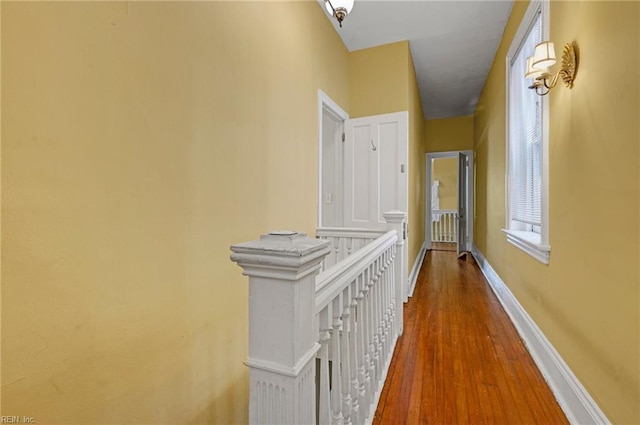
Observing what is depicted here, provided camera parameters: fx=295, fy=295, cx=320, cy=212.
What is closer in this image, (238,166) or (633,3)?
(633,3)

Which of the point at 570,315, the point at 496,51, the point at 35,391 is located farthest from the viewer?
the point at 496,51

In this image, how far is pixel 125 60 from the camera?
44.6 inches

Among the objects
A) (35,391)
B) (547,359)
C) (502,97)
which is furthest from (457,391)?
(502,97)

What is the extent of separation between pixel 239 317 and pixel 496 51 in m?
4.14

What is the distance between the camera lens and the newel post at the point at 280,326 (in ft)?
2.15

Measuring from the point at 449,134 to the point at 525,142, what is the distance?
Result: 3.84 meters

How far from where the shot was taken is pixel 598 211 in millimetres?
1332

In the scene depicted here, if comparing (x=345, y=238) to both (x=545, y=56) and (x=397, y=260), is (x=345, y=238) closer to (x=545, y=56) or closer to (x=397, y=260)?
(x=397, y=260)

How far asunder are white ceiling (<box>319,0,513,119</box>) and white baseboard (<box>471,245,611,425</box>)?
276 cm

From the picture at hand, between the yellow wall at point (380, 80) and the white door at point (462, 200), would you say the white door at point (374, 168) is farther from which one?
the white door at point (462, 200)

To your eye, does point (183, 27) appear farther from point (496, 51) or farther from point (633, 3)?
point (496, 51)

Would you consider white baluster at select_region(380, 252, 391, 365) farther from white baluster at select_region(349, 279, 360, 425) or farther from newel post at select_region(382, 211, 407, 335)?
white baluster at select_region(349, 279, 360, 425)

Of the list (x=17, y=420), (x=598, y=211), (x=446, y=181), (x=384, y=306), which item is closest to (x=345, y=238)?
(x=384, y=306)

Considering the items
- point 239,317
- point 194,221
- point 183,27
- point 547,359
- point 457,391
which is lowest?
point 457,391
